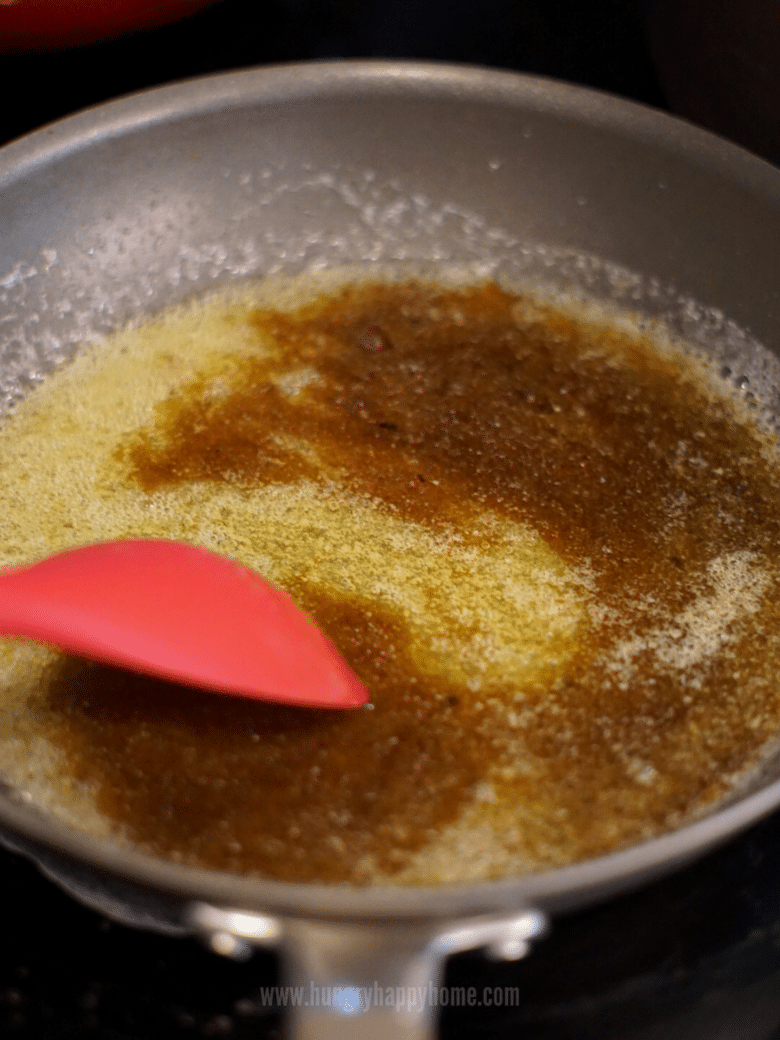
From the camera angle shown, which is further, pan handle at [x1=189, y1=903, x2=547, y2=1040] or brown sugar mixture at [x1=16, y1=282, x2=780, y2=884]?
brown sugar mixture at [x1=16, y1=282, x2=780, y2=884]

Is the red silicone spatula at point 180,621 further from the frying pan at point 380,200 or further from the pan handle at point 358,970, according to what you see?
the frying pan at point 380,200

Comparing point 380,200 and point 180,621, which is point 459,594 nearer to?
point 180,621

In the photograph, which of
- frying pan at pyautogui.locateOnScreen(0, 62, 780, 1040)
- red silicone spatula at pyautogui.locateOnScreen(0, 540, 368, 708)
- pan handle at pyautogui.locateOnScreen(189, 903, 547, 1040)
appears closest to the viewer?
pan handle at pyautogui.locateOnScreen(189, 903, 547, 1040)

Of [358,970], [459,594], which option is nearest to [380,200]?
[459,594]

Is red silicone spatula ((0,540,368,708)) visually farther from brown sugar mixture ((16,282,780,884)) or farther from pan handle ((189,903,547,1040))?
pan handle ((189,903,547,1040))

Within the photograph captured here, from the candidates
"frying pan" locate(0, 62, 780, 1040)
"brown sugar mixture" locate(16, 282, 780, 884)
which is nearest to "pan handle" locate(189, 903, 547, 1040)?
"brown sugar mixture" locate(16, 282, 780, 884)

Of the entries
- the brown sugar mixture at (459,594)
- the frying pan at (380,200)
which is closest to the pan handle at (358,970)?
the brown sugar mixture at (459,594)

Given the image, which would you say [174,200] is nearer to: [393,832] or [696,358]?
[696,358]
